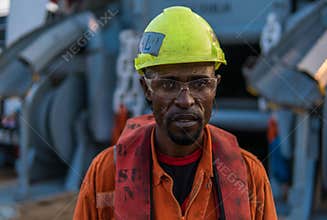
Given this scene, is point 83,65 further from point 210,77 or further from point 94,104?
point 210,77

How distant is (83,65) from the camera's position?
5.10m

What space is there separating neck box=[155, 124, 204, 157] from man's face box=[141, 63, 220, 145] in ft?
0.11

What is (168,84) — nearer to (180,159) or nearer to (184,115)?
(184,115)

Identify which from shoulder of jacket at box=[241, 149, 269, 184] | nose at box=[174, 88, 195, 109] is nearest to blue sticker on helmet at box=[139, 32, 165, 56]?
nose at box=[174, 88, 195, 109]

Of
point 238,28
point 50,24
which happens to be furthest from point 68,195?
point 238,28

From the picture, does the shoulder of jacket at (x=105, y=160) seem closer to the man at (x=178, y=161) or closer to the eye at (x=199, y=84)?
the man at (x=178, y=161)

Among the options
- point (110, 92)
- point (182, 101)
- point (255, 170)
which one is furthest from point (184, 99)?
point (110, 92)

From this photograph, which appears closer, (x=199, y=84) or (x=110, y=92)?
(x=199, y=84)

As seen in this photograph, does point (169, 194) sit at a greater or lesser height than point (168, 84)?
lesser

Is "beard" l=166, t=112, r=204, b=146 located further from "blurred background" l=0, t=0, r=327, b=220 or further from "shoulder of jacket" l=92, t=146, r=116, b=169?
"blurred background" l=0, t=0, r=327, b=220

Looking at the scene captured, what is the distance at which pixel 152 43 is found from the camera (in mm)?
1322

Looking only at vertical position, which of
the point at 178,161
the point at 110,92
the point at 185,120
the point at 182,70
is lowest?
the point at 110,92

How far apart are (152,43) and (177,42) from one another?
2.7 inches

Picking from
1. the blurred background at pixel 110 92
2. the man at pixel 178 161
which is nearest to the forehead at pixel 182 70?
the man at pixel 178 161
